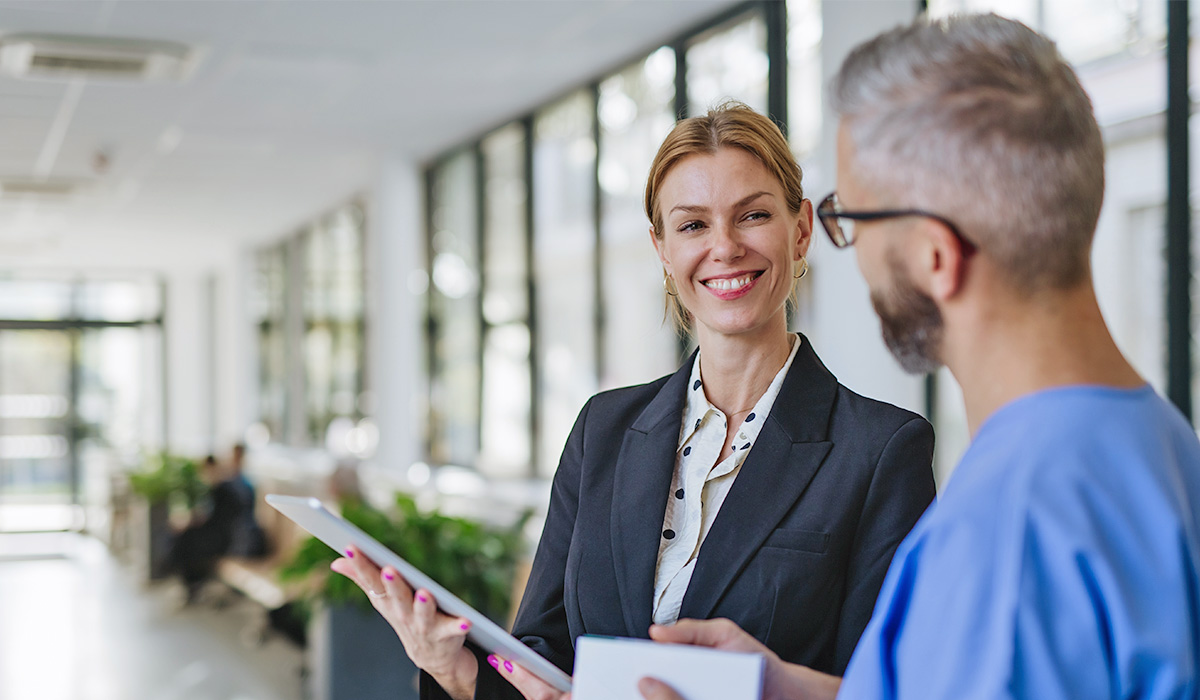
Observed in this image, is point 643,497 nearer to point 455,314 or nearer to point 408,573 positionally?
point 408,573

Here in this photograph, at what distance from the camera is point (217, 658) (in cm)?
689

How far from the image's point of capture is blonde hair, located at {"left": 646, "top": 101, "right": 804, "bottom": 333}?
4.91ft

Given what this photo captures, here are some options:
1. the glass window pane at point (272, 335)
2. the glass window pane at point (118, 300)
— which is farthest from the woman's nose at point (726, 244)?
the glass window pane at point (118, 300)

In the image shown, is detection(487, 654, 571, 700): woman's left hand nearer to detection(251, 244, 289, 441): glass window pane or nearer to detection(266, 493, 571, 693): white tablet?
detection(266, 493, 571, 693): white tablet

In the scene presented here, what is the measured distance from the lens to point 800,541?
135 cm

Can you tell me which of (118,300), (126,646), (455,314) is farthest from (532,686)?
(118,300)

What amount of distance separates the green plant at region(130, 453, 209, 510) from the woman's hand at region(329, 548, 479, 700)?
8.97m

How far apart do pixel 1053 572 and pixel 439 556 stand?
431cm

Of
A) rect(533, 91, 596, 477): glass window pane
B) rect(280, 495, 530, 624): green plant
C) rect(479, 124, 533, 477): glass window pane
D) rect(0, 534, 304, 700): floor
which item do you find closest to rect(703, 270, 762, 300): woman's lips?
rect(280, 495, 530, 624): green plant

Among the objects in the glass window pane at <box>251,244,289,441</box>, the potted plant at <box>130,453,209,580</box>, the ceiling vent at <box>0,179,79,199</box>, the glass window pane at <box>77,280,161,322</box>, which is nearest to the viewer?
the ceiling vent at <box>0,179,79,199</box>

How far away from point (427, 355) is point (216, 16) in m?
3.80

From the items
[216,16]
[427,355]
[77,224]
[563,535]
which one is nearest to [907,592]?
[563,535]

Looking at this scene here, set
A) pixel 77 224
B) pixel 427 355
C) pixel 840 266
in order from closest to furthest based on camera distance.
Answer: pixel 840 266
pixel 427 355
pixel 77 224

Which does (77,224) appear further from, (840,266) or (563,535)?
(563,535)
